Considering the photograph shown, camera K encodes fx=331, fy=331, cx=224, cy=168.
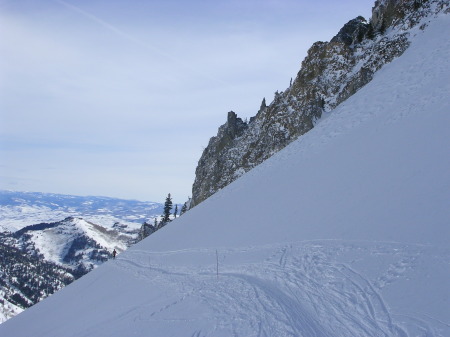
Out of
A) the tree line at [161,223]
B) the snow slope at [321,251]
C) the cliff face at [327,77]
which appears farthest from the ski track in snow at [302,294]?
the tree line at [161,223]

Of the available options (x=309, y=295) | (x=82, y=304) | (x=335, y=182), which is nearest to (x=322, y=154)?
(x=335, y=182)

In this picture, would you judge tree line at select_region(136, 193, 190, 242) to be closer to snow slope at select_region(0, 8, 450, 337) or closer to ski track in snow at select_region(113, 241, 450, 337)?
snow slope at select_region(0, 8, 450, 337)

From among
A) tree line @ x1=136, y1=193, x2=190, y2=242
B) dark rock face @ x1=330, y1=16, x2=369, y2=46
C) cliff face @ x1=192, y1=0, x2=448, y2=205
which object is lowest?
tree line @ x1=136, y1=193, x2=190, y2=242

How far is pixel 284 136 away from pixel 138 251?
2457cm

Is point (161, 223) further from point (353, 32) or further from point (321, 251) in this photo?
point (321, 251)

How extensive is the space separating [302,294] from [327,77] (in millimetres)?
37791

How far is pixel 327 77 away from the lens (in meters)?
43.1

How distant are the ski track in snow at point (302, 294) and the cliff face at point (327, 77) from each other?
28801 millimetres

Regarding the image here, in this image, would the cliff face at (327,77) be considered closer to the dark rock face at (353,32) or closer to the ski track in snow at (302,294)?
the dark rock face at (353,32)

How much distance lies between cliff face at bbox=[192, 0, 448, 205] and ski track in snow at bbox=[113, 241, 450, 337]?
94.5 feet

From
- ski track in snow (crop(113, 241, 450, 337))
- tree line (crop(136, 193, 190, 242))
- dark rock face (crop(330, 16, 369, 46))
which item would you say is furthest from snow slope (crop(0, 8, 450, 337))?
tree line (crop(136, 193, 190, 242))

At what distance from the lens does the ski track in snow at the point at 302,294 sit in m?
8.35

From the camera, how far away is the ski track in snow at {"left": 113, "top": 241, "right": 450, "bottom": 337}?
8.35m

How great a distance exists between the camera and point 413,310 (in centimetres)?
814
